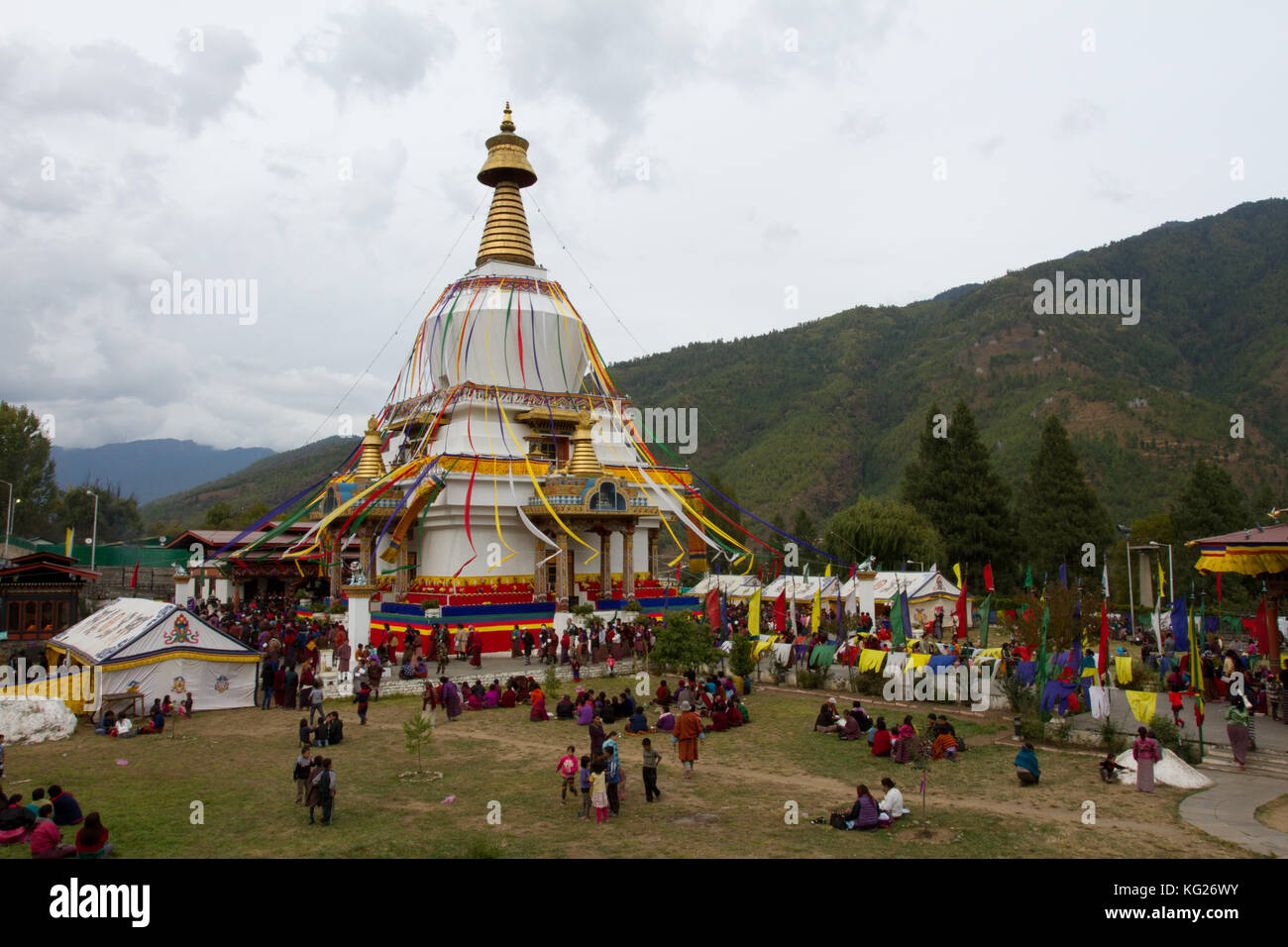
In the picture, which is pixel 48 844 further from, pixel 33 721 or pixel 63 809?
pixel 33 721

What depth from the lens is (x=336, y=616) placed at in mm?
31125

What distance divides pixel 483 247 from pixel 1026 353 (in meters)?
81.2

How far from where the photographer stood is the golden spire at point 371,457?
102ft

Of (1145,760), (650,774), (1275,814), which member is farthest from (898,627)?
(650,774)

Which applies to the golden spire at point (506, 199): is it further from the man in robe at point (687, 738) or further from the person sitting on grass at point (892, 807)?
the person sitting on grass at point (892, 807)

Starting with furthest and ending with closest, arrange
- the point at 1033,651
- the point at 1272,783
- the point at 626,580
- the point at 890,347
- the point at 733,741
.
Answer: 1. the point at 890,347
2. the point at 626,580
3. the point at 1033,651
4. the point at 733,741
5. the point at 1272,783

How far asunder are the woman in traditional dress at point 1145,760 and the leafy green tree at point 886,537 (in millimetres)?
35000

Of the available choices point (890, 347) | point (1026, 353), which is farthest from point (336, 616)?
point (890, 347)

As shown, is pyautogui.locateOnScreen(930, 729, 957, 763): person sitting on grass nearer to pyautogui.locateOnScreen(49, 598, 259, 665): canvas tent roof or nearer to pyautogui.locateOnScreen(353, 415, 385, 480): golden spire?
pyautogui.locateOnScreen(49, 598, 259, 665): canvas tent roof

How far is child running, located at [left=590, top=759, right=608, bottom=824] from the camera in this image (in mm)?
11820

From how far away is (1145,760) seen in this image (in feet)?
43.2

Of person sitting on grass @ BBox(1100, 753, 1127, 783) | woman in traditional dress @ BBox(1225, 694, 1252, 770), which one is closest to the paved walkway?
woman in traditional dress @ BBox(1225, 694, 1252, 770)

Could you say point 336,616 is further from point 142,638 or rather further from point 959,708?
point 959,708

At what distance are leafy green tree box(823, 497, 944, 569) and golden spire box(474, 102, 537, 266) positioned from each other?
81.2ft
